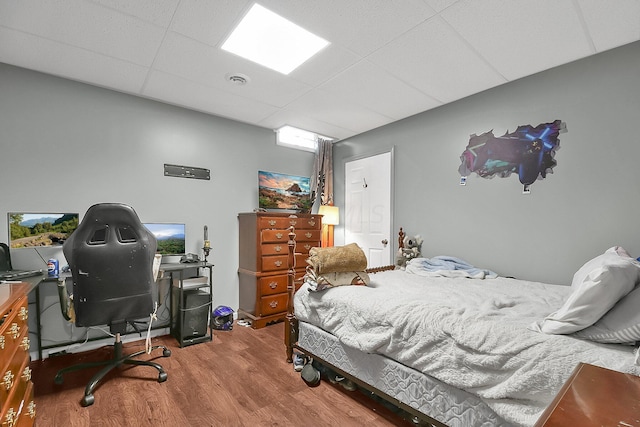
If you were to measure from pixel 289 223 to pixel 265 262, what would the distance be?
0.58 metres

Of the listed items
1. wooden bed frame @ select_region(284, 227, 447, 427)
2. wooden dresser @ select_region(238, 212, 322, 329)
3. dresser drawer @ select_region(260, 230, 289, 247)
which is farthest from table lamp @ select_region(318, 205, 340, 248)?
wooden bed frame @ select_region(284, 227, 447, 427)

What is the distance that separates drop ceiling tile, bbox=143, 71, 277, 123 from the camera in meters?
2.77

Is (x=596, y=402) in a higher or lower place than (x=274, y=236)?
lower

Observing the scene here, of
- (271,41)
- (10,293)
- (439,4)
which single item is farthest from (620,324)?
(10,293)

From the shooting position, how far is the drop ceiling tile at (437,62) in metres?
2.08

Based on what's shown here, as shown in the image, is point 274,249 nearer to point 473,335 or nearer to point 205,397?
point 205,397

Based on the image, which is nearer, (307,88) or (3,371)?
(3,371)

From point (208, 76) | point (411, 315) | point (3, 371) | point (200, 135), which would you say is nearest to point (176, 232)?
point (200, 135)

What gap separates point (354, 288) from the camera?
2176 mm

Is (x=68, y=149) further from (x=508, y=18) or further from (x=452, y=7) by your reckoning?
(x=508, y=18)

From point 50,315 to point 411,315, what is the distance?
319 cm

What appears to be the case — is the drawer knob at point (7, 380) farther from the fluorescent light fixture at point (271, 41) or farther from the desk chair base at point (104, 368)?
the fluorescent light fixture at point (271, 41)

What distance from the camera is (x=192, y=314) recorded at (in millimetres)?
2939

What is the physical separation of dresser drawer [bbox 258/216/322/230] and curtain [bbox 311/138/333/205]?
2.12 feet
